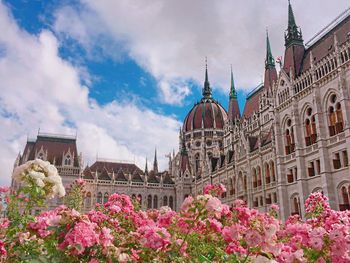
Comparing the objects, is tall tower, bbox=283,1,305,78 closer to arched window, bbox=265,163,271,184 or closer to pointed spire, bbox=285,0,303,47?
pointed spire, bbox=285,0,303,47

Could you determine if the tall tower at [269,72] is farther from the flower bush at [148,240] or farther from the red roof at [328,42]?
the flower bush at [148,240]

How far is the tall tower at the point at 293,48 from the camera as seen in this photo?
34.0m

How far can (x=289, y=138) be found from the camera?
104 ft

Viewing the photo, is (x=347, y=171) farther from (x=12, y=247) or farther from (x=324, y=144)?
(x=12, y=247)

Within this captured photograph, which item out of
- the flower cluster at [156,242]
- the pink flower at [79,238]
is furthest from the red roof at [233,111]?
the pink flower at [79,238]

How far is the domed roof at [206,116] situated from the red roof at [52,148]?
2915 centimetres

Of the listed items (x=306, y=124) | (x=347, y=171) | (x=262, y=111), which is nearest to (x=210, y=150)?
(x=262, y=111)

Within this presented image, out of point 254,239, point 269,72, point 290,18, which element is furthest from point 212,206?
point 269,72

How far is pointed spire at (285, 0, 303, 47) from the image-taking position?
35.7 meters

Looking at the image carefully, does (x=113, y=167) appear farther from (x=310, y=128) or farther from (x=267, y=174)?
(x=310, y=128)

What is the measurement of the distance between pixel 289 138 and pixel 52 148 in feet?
150

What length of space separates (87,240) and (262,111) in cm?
4553

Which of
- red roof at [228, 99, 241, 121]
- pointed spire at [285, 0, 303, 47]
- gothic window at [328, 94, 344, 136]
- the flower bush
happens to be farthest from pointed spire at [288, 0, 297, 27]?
the flower bush

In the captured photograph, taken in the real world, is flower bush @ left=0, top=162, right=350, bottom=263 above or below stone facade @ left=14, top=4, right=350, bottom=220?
below
